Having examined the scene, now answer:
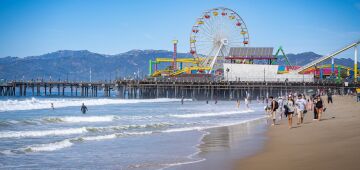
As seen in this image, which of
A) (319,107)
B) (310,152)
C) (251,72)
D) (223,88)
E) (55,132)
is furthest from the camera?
(251,72)

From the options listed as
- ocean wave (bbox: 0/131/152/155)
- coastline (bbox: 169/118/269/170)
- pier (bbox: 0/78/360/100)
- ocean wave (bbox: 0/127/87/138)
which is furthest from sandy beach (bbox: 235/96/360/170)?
pier (bbox: 0/78/360/100)

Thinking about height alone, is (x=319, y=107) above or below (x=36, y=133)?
above

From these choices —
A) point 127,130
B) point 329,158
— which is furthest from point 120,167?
point 127,130

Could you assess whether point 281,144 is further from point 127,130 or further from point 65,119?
point 65,119

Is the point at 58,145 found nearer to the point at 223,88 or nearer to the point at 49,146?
the point at 49,146

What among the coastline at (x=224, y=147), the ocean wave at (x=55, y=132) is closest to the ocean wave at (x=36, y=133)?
the ocean wave at (x=55, y=132)

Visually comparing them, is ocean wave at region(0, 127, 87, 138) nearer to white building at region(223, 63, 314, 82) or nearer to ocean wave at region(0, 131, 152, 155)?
ocean wave at region(0, 131, 152, 155)

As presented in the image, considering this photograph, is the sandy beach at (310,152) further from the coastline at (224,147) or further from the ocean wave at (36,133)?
the ocean wave at (36,133)

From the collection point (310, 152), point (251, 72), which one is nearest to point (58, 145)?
point (310, 152)

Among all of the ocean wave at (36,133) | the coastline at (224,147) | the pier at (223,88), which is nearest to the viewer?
the coastline at (224,147)

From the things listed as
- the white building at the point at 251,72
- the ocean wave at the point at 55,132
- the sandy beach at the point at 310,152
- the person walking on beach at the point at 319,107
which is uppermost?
the white building at the point at 251,72

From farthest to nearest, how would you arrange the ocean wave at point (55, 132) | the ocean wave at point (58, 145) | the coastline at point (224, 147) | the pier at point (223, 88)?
1. the pier at point (223, 88)
2. the ocean wave at point (55, 132)
3. the ocean wave at point (58, 145)
4. the coastline at point (224, 147)

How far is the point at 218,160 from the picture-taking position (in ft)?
33.7

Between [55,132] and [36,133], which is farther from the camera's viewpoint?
[55,132]
